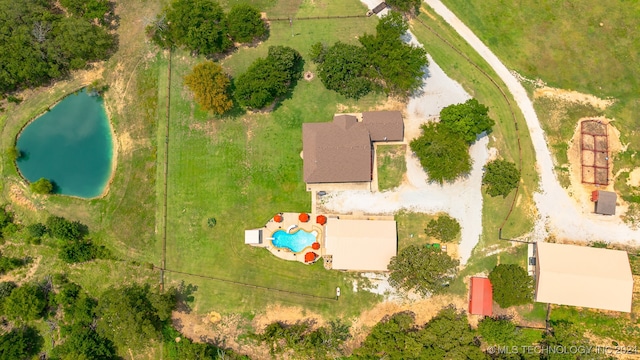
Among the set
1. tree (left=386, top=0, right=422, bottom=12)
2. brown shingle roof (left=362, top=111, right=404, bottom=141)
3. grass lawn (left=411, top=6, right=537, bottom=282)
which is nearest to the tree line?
brown shingle roof (left=362, top=111, right=404, bottom=141)

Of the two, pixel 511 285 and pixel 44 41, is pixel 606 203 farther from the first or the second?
pixel 44 41

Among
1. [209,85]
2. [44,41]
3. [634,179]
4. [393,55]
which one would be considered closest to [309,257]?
[209,85]

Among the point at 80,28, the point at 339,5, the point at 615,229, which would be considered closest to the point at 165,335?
the point at 80,28

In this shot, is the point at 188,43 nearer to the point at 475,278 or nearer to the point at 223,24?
the point at 223,24

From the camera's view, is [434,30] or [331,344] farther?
[434,30]

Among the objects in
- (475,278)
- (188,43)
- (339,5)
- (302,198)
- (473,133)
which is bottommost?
(475,278)
